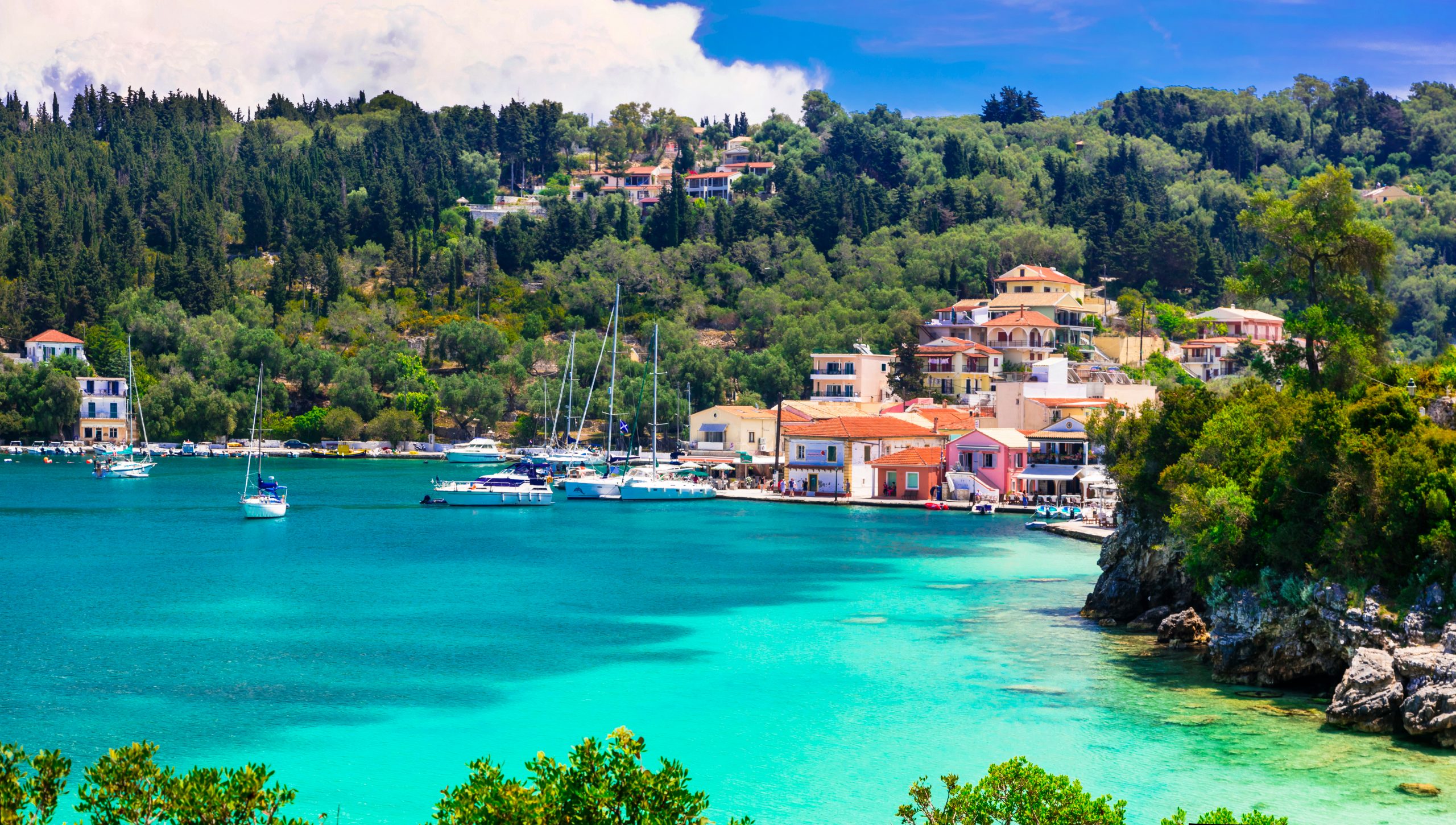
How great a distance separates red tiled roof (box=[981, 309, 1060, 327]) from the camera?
9956 centimetres

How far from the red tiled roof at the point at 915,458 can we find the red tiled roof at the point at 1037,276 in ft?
131

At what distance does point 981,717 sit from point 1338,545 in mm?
7299

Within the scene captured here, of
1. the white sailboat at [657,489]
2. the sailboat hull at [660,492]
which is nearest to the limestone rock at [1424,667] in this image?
the white sailboat at [657,489]

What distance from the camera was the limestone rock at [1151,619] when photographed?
104 ft

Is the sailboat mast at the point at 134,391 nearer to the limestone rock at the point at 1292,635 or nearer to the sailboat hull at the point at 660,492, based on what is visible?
the sailboat hull at the point at 660,492

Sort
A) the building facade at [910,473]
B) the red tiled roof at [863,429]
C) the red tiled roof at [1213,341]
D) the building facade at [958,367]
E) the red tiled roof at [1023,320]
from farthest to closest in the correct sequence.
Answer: the red tiled roof at [1023,320] → the building facade at [958,367] → the red tiled roof at [1213,341] → the red tiled roof at [863,429] → the building facade at [910,473]

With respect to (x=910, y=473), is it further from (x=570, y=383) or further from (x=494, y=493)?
(x=570, y=383)

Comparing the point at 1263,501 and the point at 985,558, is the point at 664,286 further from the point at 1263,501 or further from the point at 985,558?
the point at 1263,501

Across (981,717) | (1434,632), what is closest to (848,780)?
(981,717)

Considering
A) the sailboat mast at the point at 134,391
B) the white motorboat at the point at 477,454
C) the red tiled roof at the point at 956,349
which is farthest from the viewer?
the white motorboat at the point at 477,454

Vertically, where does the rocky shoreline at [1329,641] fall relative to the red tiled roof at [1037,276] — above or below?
below

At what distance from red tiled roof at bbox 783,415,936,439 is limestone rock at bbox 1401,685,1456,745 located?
53159 millimetres

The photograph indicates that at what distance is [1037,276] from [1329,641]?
287 feet

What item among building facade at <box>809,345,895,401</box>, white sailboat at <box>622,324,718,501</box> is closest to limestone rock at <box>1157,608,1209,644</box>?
white sailboat at <box>622,324,718,501</box>
